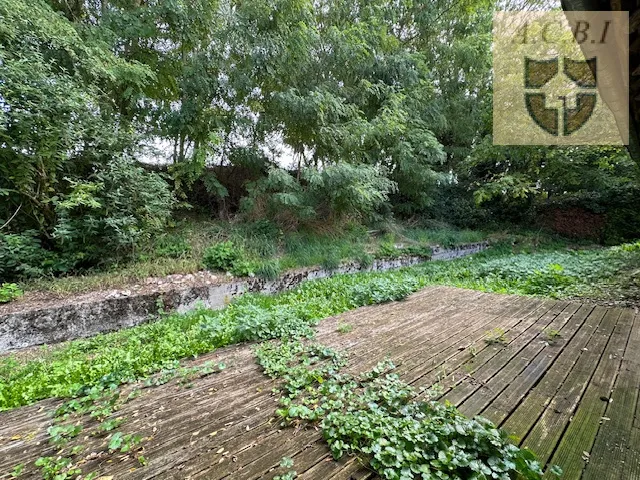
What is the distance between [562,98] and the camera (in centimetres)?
663

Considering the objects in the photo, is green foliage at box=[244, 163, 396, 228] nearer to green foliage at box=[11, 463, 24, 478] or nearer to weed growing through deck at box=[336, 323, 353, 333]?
weed growing through deck at box=[336, 323, 353, 333]

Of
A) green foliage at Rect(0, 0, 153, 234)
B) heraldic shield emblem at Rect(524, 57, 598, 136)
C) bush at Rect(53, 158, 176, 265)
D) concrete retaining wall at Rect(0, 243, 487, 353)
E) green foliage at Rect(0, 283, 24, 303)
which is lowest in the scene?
concrete retaining wall at Rect(0, 243, 487, 353)

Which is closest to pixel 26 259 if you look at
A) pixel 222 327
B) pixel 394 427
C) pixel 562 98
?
pixel 222 327

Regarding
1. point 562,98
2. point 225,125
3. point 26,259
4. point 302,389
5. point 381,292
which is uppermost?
point 562,98

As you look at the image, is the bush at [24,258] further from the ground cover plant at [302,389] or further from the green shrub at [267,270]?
the green shrub at [267,270]

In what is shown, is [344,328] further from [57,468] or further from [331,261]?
[331,261]

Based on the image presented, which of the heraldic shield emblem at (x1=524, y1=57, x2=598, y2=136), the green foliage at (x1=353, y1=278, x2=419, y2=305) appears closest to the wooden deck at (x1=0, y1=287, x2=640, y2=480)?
the green foliage at (x1=353, y1=278, x2=419, y2=305)

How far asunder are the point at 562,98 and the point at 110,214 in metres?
10.1

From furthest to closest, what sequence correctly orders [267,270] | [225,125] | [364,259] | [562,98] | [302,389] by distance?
[364,259] < [562,98] < [225,125] < [267,270] < [302,389]

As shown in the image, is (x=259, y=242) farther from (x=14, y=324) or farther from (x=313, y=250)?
(x=14, y=324)

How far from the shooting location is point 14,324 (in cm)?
327

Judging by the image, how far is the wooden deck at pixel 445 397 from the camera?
1.28 m
